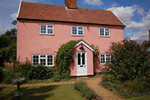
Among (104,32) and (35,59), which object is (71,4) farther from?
(35,59)

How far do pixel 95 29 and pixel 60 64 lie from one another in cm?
660

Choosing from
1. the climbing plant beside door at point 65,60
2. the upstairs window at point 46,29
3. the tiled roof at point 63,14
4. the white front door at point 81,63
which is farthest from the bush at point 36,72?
the tiled roof at point 63,14

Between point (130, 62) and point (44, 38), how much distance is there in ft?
29.2

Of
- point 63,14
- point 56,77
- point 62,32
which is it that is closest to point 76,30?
point 62,32

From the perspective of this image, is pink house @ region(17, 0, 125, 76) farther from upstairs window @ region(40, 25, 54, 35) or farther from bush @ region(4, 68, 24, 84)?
bush @ region(4, 68, 24, 84)

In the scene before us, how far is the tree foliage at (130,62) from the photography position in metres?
8.29

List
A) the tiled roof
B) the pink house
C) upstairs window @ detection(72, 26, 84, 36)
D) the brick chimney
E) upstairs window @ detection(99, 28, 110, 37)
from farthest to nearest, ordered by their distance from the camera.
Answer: the brick chimney
upstairs window @ detection(99, 28, 110, 37)
upstairs window @ detection(72, 26, 84, 36)
the tiled roof
the pink house

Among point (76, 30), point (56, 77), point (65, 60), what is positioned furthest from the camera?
point (76, 30)

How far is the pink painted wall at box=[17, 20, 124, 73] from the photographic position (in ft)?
39.0

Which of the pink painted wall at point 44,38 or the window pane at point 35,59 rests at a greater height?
the pink painted wall at point 44,38

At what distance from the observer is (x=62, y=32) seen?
13.3m

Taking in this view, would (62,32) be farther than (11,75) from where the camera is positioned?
Yes

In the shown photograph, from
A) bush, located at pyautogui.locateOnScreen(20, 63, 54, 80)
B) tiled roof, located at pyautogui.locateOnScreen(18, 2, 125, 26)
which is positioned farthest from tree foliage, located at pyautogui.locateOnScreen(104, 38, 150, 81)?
tiled roof, located at pyautogui.locateOnScreen(18, 2, 125, 26)

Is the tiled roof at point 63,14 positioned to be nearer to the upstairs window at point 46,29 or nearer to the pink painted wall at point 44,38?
the pink painted wall at point 44,38
